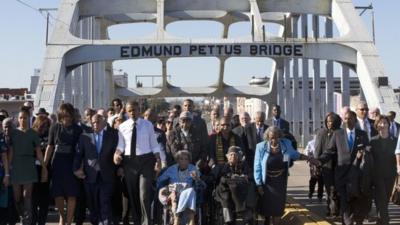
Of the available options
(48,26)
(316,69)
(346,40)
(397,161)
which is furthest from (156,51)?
(316,69)

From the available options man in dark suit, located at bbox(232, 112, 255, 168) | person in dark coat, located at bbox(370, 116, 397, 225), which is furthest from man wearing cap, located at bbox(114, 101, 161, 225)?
person in dark coat, located at bbox(370, 116, 397, 225)

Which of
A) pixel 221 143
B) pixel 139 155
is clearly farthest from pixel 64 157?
pixel 221 143

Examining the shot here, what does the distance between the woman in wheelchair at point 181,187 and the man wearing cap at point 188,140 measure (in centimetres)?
81

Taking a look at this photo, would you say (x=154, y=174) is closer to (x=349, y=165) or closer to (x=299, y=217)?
(x=299, y=217)

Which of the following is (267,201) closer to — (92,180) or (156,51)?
(92,180)

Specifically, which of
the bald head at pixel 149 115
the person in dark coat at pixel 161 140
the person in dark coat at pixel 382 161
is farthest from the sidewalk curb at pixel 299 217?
the bald head at pixel 149 115

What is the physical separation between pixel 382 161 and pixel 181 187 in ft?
9.04

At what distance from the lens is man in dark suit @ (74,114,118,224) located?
9.75 meters

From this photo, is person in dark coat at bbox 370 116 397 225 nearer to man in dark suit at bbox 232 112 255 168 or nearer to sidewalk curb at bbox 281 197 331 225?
sidewalk curb at bbox 281 197 331 225

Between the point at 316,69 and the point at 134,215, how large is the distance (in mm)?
22789

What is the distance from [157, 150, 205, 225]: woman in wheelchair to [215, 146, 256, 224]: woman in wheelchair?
1.07 ft

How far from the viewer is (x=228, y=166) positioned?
954 cm

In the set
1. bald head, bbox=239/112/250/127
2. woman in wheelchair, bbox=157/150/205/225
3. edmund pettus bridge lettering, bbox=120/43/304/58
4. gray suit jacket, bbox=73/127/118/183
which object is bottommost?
woman in wheelchair, bbox=157/150/205/225

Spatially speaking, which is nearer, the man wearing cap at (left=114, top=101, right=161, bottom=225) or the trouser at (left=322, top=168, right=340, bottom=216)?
the man wearing cap at (left=114, top=101, right=161, bottom=225)
